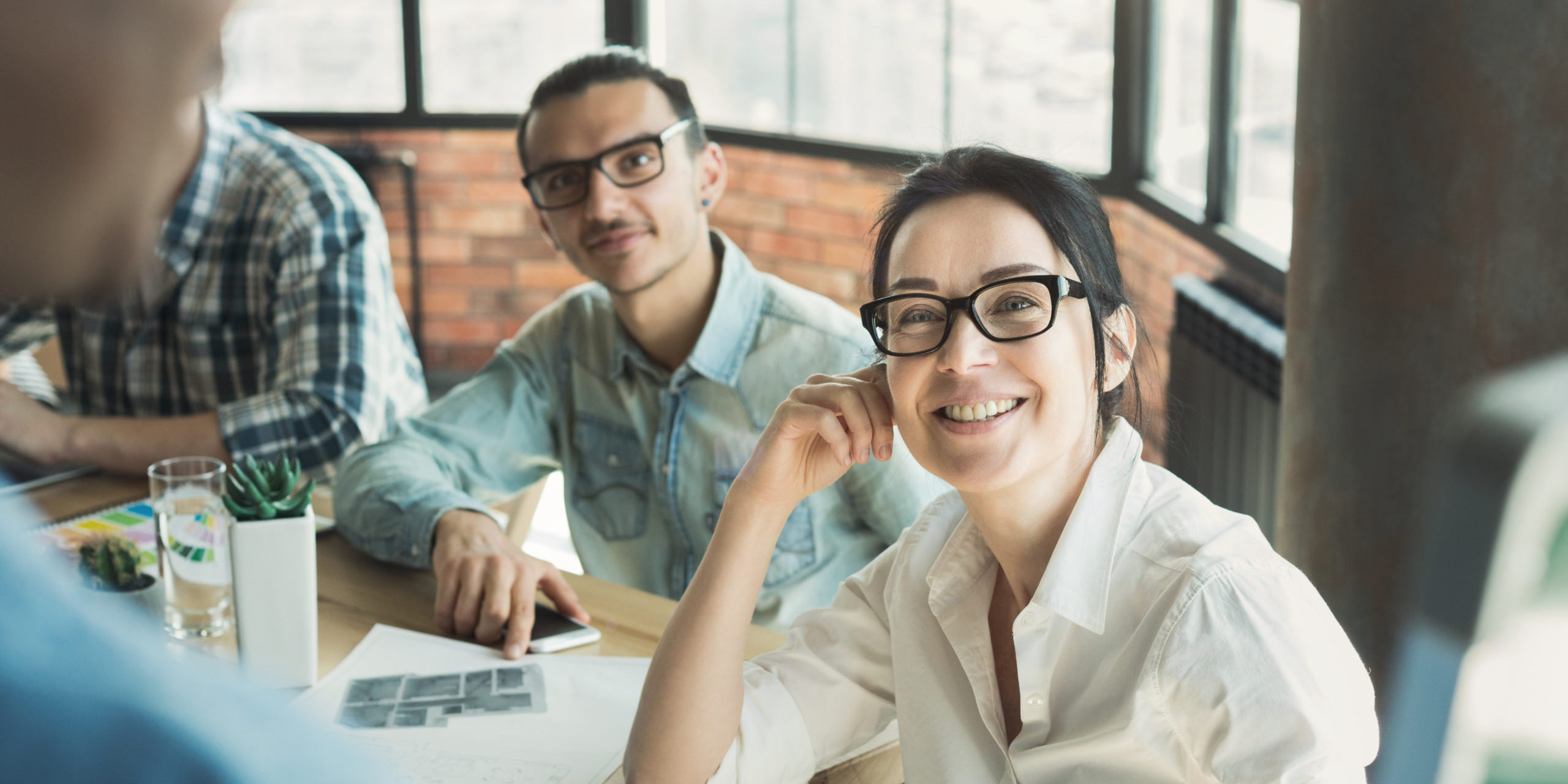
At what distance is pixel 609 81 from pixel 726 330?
44 cm

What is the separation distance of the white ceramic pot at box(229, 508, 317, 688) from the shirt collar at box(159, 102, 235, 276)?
106cm

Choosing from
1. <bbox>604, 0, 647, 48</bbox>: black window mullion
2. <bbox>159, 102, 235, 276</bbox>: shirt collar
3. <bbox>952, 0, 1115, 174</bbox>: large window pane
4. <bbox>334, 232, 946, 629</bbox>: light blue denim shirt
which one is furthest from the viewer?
<bbox>604, 0, 647, 48</bbox>: black window mullion

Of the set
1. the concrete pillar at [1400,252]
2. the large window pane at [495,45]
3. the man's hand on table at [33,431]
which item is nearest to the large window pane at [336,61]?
the large window pane at [495,45]

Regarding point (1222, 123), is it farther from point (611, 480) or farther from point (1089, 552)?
point (1089, 552)

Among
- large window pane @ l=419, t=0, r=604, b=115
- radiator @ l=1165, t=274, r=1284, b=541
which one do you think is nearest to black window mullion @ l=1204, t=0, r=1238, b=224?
radiator @ l=1165, t=274, r=1284, b=541

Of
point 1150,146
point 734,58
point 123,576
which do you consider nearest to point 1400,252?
point 123,576

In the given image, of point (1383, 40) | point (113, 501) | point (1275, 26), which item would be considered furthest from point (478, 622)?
point (1275, 26)

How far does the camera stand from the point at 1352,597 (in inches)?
61.1

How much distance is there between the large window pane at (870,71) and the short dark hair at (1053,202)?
287 centimetres

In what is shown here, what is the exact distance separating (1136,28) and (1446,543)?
3.34 meters

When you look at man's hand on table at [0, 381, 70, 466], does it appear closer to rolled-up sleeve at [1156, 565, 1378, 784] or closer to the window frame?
the window frame

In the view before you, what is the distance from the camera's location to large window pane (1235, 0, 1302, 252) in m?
2.75

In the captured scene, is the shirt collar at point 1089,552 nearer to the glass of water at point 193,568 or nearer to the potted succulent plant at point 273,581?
the potted succulent plant at point 273,581

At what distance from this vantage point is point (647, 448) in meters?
1.96
